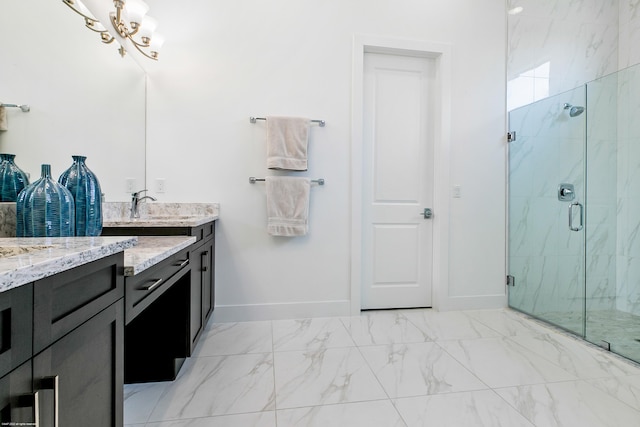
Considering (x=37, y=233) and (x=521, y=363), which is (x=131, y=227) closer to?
(x=37, y=233)

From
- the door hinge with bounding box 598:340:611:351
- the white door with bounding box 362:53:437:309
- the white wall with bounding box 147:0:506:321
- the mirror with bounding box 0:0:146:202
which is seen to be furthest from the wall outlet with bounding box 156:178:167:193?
the door hinge with bounding box 598:340:611:351

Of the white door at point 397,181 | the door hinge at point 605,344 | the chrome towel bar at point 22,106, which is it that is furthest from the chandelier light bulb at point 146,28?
the door hinge at point 605,344

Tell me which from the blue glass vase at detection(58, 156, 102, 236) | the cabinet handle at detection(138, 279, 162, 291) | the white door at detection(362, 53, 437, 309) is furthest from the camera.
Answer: the white door at detection(362, 53, 437, 309)

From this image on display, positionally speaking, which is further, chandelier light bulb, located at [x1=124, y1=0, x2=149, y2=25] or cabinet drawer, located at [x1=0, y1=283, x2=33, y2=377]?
chandelier light bulb, located at [x1=124, y1=0, x2=149, y2=25]

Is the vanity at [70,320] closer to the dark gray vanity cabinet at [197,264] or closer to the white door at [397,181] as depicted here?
the dark gray vanity cabinet at [197,264]

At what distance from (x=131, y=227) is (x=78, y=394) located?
3.35ft

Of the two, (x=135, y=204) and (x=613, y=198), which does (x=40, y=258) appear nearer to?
(x=135, y=204)

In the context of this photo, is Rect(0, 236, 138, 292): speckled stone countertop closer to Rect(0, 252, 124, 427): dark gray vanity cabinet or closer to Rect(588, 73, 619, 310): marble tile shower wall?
Rect(0, 252, 124, 427): dark gray vanity cabinet

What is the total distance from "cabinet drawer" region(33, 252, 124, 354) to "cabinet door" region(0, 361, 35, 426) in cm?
4

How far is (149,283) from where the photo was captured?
106cm

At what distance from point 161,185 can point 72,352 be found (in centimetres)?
176

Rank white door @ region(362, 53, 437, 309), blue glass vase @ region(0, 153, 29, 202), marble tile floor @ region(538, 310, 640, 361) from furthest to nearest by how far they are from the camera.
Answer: white door @ region(362, 53, 437, 309)
marble tile floor @ region(538, 310, 640, 361)
blue glass vase @ region(0, 153, 29, 202)

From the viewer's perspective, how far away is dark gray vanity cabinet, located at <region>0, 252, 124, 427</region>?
20.1 inches

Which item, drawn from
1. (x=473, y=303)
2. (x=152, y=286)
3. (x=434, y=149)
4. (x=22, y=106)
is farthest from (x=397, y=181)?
(x=22, y=106)
